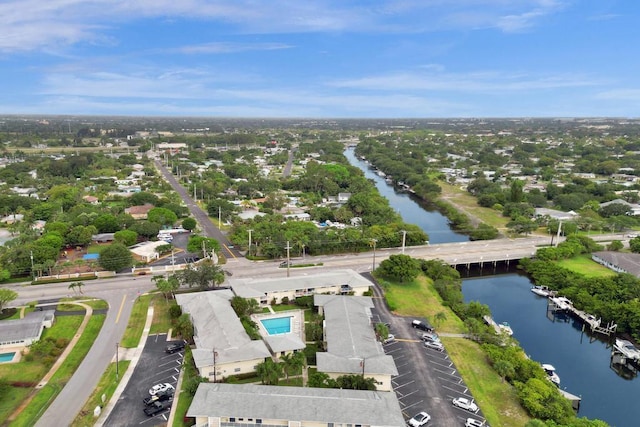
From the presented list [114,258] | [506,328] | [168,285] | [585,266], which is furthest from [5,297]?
[585,266]

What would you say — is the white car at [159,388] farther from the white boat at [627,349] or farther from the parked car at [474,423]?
the white boat at [627,349]

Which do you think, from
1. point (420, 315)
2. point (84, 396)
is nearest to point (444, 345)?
point (420, 315)

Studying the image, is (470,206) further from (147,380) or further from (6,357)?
(6,357)

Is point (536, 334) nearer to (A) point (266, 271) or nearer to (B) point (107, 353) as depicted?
(A) point (266, 271)

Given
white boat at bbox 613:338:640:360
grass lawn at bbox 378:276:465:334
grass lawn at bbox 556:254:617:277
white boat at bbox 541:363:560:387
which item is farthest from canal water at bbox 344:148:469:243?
white boat at bbox 541:363:560:387

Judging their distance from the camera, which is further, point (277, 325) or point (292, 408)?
point (277, 325)

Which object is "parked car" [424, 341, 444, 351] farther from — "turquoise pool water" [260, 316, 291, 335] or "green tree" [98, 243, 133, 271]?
"green tree" [98, 243, 133, 271]
